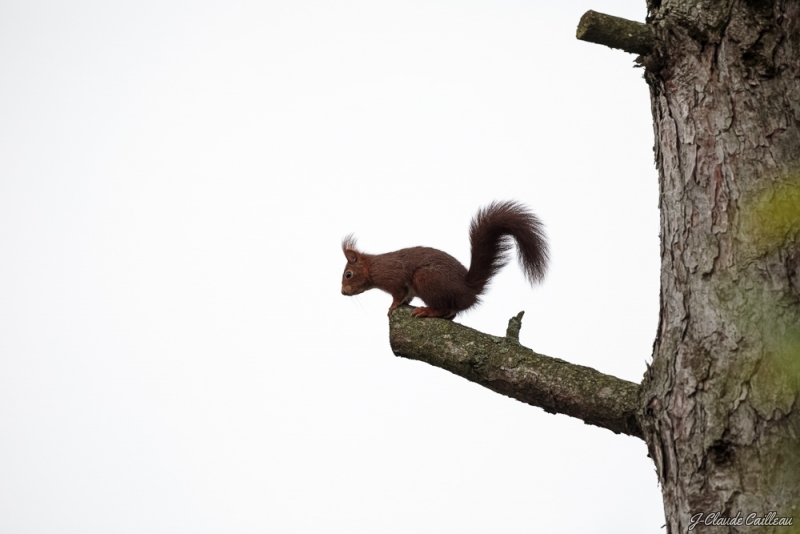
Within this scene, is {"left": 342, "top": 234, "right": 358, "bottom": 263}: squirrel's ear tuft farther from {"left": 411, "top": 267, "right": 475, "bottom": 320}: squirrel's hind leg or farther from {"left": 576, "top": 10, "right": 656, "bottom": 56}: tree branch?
{"left": 576, "top": 10, "right": 656, "bottom": 56}: tree branch

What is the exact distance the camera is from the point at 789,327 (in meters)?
1.67

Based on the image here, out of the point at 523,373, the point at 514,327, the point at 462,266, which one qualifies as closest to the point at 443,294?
the point at 462,266

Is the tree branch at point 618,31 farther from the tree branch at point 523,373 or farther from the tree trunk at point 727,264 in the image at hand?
the tree branch at point 523,373

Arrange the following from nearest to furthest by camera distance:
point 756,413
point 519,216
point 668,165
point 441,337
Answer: point 756,413 < point 668,165 < point 441,337 < point 519,216

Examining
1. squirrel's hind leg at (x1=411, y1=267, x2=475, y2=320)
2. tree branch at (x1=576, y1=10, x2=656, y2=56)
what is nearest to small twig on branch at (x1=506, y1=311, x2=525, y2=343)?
tree branch at (x1=576, y1=10, x2=656, y2=56)

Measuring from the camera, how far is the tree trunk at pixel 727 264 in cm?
166

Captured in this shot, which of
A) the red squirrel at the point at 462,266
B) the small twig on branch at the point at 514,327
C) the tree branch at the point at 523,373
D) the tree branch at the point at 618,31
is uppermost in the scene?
the red squirrel at the point at 462,266

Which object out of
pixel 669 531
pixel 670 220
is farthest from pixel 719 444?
pixel 670 220

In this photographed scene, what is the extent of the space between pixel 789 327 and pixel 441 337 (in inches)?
38.1

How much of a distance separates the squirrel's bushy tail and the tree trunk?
1376 millimetres

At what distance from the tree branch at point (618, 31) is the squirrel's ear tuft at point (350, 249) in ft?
8.20

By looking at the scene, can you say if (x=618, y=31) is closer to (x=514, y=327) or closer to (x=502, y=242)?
(x=514, y=327)

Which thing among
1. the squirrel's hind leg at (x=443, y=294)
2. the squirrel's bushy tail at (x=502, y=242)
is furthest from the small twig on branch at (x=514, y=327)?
the squirrel's hind leg at (x=443, y=294)

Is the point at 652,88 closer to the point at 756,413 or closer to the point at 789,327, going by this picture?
the point at 789,327
